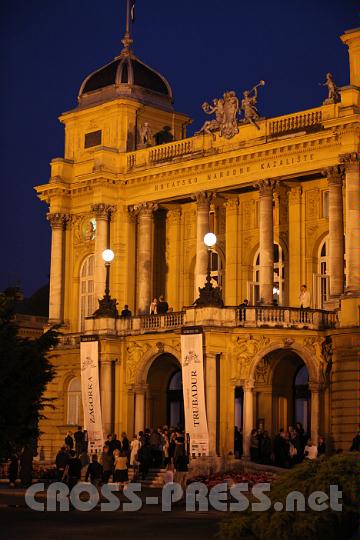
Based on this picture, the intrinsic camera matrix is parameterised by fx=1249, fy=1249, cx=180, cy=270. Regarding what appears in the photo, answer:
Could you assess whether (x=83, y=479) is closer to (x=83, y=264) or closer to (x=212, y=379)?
(x=212, y=379)

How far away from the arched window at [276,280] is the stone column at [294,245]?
2.84 feet

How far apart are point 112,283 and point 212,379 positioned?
39.4 feet

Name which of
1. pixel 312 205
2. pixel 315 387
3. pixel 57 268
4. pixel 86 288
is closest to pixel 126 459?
pixel 315 387

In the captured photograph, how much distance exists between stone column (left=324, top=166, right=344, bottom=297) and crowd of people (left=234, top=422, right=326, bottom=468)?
5854 millimetres

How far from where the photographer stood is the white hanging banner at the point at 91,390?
48812 millimetres

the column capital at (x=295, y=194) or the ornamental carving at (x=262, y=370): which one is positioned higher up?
Answer: the column capital at (x=295, y=194)

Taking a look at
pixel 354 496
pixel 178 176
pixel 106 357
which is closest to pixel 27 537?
pixel 354 496

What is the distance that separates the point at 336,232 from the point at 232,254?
6.82 metres

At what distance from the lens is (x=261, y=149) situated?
162ft

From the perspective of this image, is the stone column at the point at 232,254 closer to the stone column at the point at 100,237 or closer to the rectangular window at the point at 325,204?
the rectangular window at the point at 325,204

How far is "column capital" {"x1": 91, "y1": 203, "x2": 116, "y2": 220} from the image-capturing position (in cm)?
5528

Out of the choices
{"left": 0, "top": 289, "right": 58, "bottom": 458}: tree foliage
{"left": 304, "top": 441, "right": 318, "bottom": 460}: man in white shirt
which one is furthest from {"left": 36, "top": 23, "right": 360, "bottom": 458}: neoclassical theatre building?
{"left": 0, "top": 289, "right": 58, "bottom": 458}: tree foliage

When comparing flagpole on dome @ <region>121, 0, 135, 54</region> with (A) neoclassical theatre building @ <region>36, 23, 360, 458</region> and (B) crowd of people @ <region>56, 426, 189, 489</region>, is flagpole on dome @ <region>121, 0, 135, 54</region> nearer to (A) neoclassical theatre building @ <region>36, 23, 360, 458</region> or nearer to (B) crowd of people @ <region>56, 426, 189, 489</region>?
(A) neoclassical theatre building @ <region>36, 23, 360, 458</region>

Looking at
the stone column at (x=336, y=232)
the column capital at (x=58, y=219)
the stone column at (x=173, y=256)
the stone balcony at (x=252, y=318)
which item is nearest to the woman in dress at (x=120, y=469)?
the stone balcony at (x=252, y=318)
